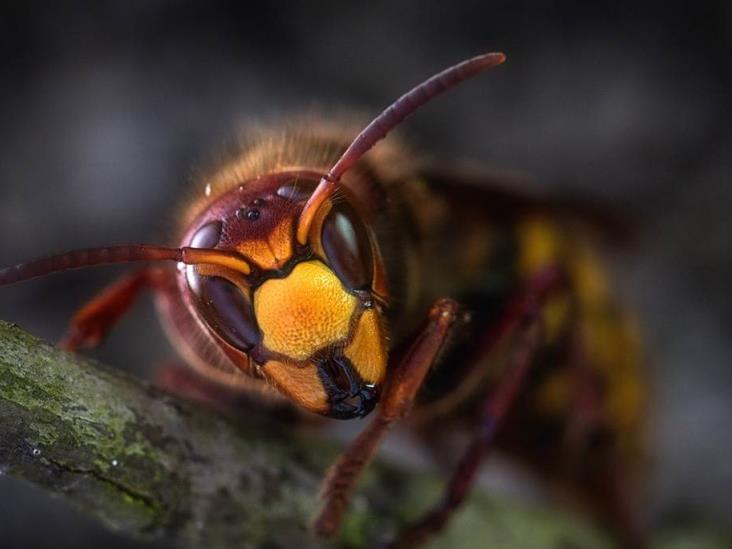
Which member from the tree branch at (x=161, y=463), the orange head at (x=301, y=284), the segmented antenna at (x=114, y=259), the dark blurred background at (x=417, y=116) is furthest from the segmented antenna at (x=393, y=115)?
the dark blurred background at (x=417, y=116)

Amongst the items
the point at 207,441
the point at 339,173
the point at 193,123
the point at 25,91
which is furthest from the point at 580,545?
the point at 25,91

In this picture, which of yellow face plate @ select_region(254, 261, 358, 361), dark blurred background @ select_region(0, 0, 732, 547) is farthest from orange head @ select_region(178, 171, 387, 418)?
dark blurred background @ select_region(0, 0, 732, 547)

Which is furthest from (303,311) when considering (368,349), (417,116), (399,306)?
(417,116)

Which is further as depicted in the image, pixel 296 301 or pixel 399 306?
pixel 399 306

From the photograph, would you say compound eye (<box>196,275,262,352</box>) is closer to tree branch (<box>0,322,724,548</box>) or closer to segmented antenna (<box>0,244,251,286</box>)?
segmented antenna (<box>0,244,251,286</box>)

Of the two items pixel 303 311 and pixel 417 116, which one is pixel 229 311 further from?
pixel 417 116

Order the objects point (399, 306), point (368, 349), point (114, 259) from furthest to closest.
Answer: point (399, 306)
point (368, 349)
point (114, 259)
